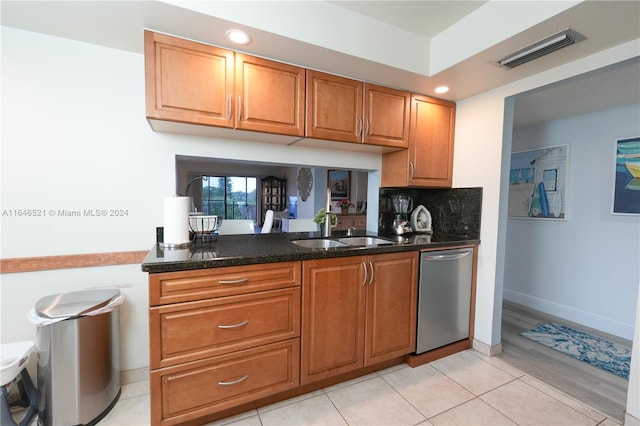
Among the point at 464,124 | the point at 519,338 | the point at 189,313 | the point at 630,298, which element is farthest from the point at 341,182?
the point at 630,298

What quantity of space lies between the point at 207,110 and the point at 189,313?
3.84 ft

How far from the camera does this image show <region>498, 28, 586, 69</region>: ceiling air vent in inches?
60.7

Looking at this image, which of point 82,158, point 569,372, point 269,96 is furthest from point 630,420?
point 82,158

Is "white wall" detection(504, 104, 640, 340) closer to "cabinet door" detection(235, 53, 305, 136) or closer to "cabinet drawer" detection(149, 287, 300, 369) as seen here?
"cabinet door" detection(235, 53, 305, 136)

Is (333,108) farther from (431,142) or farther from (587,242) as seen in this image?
(587,242)

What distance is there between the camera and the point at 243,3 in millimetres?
1503

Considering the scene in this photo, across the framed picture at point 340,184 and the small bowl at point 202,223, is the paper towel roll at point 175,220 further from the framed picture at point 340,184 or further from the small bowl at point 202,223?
the framed picture at point 340,184

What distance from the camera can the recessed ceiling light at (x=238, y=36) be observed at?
61.7 inches

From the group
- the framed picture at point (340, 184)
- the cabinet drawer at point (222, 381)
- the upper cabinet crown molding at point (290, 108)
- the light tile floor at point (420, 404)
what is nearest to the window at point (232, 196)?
the framed picture at point (340, 184)

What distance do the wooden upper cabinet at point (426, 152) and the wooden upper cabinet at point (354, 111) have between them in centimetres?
12

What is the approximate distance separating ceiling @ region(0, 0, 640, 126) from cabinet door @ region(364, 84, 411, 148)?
83mm

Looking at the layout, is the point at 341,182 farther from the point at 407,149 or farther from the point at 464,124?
the point at 464,124

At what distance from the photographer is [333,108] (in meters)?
2.03

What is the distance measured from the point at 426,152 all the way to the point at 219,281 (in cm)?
202
